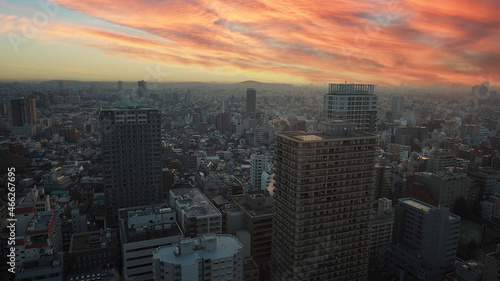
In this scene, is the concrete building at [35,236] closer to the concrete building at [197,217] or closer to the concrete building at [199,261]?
the concrete building at [197,217]

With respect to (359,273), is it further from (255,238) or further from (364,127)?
(364,127)

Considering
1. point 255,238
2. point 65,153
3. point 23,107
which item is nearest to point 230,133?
point 65,153

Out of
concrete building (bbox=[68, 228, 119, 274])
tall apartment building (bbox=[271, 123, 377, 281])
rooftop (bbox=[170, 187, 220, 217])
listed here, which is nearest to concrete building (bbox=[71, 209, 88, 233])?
concrete building (bbox=[68, 228, 119, 274])

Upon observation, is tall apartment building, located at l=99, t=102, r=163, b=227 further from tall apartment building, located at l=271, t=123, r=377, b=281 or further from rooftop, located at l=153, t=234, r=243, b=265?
tall apartment building, located at l=271, t=123, r=377, b=281

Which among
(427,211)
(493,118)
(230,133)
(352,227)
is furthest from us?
(230,133)

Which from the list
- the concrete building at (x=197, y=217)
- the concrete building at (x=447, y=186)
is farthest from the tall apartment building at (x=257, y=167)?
the concrete building at (x=447, y=186)

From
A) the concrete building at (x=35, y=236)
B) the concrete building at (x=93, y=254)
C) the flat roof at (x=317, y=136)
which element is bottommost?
the concrete building at (x=93, y=254)

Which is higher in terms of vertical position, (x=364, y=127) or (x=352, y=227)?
(x=364, y=127)
